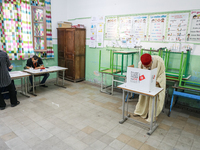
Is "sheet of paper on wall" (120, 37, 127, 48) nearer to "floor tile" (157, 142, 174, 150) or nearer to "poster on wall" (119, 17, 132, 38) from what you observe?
"poster on wall" (119, 17, 132, 38)

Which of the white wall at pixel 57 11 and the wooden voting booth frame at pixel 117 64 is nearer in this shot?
the wooden voting booth frame at pixel 117 64

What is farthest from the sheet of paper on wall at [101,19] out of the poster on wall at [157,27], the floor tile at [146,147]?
the floor tile at [146,147]

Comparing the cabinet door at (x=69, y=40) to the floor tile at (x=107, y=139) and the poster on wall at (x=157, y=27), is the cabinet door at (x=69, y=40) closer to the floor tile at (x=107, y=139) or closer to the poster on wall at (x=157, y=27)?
the poster on wall at (x=157, y=27)

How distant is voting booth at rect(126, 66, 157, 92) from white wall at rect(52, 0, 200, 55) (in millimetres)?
1851

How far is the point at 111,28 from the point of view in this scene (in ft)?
16.9

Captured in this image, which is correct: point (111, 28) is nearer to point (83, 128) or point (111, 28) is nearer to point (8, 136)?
point (83, 128)

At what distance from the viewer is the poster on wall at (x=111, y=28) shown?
505cm

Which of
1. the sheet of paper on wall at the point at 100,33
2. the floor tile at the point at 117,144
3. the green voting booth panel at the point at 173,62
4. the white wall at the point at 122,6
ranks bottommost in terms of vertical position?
the floor tile at the point at 117,144

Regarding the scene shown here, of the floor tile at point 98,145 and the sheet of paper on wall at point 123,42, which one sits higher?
the sheet of paper on wall at point 123,42

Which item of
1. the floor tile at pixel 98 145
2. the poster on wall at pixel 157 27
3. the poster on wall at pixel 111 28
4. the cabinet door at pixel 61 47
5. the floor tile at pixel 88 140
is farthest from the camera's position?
the cabinet door at pixel 61 47

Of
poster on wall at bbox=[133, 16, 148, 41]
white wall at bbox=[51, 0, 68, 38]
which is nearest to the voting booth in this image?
poster on wall at bbox=[133, 16, 148, 41]

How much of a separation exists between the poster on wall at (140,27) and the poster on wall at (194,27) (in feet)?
3.65

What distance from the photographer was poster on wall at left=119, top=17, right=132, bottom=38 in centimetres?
472

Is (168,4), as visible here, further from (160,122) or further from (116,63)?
(160,122)
